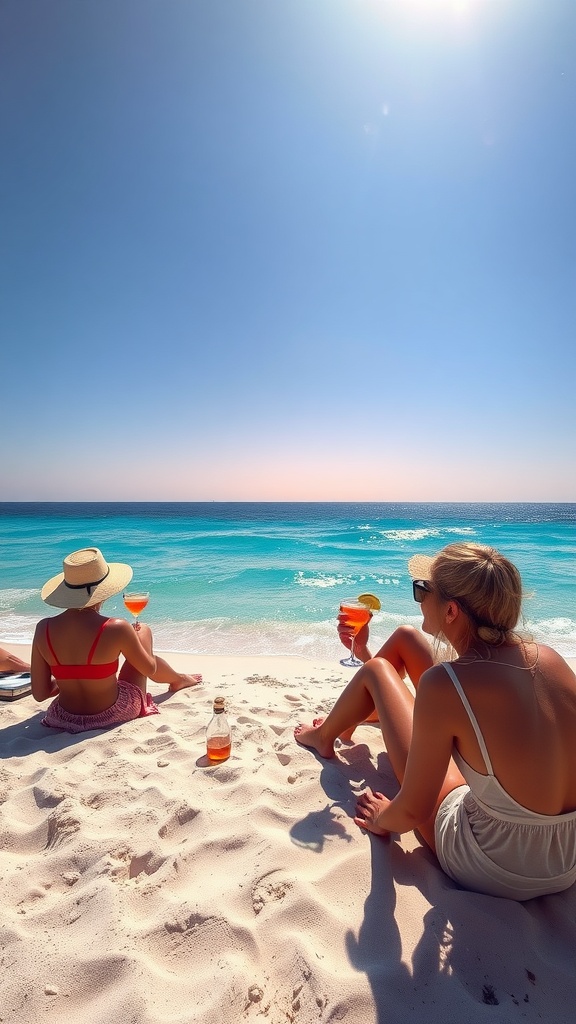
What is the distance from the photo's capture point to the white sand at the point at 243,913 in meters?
1.34


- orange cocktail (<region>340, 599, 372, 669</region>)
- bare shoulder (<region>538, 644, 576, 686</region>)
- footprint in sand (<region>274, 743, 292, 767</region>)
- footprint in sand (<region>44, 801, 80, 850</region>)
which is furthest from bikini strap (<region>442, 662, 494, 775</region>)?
footprint in sand (<region>44, 801, 80, 850</region>)

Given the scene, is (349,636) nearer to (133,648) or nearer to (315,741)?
(315,741)

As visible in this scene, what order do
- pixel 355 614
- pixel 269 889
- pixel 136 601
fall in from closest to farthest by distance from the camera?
pixel 269 889
pixel 355 614
pixel 136 601

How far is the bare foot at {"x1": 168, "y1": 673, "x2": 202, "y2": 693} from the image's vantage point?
403cm

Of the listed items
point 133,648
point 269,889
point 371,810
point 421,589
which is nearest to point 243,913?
point 269,889

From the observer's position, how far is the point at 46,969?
1422 millimetres

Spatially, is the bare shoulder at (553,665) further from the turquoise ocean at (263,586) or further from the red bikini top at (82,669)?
the red bikini top at (82,669)

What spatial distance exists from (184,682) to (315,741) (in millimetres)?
1810

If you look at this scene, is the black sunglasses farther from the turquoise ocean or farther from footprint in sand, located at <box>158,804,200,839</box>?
footprint in sand, located at <box>158,804,200,839</box>

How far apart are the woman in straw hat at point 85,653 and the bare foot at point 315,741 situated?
1.37 metres

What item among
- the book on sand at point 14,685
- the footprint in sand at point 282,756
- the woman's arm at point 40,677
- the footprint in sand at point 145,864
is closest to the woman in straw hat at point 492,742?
the footprint in sand at point 282,756

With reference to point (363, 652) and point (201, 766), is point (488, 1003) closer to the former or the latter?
point (201, 766)

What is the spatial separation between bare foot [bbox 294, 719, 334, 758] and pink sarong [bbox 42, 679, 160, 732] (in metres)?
1.36

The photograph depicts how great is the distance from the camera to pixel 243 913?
1612 mm
